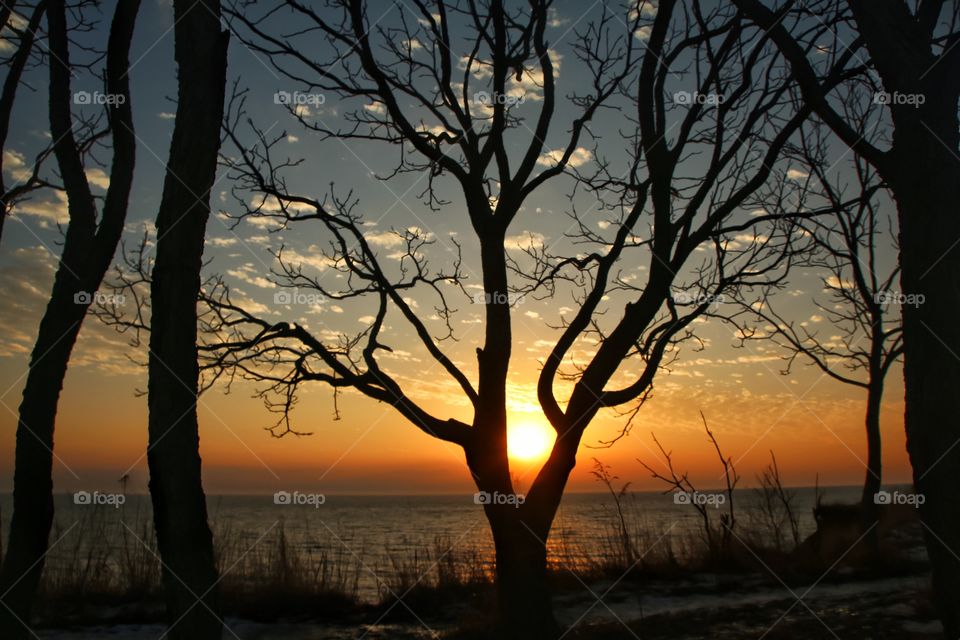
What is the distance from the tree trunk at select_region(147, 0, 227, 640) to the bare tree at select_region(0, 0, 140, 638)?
1363 mm

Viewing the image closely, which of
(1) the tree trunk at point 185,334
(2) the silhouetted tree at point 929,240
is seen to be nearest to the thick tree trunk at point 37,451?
(1) the tree trunk at point 185,334

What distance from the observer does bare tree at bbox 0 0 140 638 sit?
4.87m

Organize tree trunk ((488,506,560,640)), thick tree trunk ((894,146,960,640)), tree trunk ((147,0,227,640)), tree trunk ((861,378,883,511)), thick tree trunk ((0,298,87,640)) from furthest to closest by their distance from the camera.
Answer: tree trunk ((861,378,883,511)), tree trunk ((488,506,560,640)), thick tree trunk ((0,298,87,640)), tree trunk ((147,0,227,640)), thick tree trunk ((894,146,960,640))

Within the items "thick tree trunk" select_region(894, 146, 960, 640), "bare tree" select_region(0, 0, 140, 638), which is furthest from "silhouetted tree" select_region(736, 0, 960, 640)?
"bare tree" select_region(0, 0, 140, 638)

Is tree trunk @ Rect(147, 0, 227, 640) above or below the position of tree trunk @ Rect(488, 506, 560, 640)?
above

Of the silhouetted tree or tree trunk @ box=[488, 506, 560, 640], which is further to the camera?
tree trunk @ box=[488, 506, 560, 640]

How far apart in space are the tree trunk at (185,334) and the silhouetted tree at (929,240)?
11.3 ft

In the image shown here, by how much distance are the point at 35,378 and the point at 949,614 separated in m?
5.82

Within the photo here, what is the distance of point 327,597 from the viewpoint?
907 cm

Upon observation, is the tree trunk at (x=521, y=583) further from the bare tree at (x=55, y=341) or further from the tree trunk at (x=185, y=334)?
the bare tree at (x=55, y=341)

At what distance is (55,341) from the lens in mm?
5148

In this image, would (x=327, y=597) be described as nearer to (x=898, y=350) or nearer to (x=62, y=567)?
(x=62, y=567)

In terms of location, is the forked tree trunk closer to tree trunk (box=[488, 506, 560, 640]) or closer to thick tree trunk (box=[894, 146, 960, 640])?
tree trunk (box=[488, 506, 560, 640])

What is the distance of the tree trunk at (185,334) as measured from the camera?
3.51 meters
